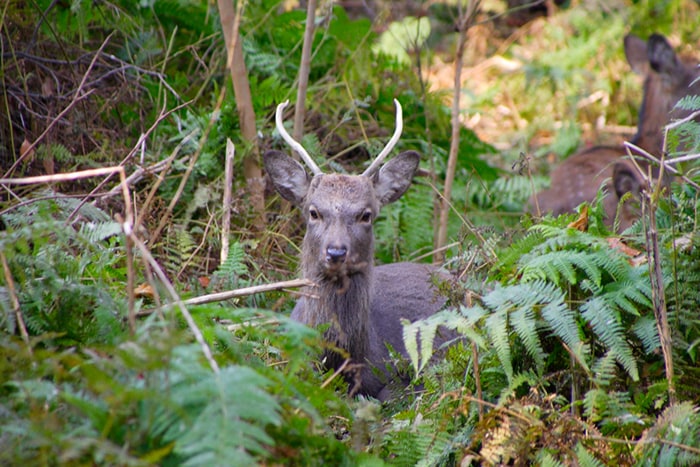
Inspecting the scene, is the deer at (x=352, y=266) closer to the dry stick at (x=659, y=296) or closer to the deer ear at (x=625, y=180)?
the dry stick at (x=659, y=296)

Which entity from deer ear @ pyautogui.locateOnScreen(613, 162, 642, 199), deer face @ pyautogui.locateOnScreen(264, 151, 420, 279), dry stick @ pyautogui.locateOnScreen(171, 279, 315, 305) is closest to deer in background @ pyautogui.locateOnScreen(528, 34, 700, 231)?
deer ear @ pyautogui.locateOnScreen(613, 162, 642, 199)

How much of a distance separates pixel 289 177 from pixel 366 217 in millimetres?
739

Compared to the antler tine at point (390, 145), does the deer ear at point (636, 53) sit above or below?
above

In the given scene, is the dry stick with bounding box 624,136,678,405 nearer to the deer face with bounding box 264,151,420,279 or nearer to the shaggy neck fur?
the deer face with bounding box 264,151,420,279

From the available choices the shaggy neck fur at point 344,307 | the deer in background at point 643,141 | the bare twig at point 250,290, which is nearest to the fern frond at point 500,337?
the bare twig at point 250,290

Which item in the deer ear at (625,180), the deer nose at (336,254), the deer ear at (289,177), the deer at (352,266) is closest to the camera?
the deer nose at (336,254)

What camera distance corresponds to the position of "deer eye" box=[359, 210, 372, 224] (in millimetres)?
5952

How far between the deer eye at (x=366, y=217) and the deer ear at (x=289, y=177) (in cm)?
59

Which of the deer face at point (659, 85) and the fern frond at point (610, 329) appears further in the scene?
the deer face at point (659, 85)

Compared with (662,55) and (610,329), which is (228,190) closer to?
(610,329)

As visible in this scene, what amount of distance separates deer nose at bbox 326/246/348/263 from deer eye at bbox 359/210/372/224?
441 mm

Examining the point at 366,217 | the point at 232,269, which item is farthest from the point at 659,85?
the point at 232,269

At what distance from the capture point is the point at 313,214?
19.7 ft

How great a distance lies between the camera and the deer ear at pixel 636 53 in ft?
37.3
